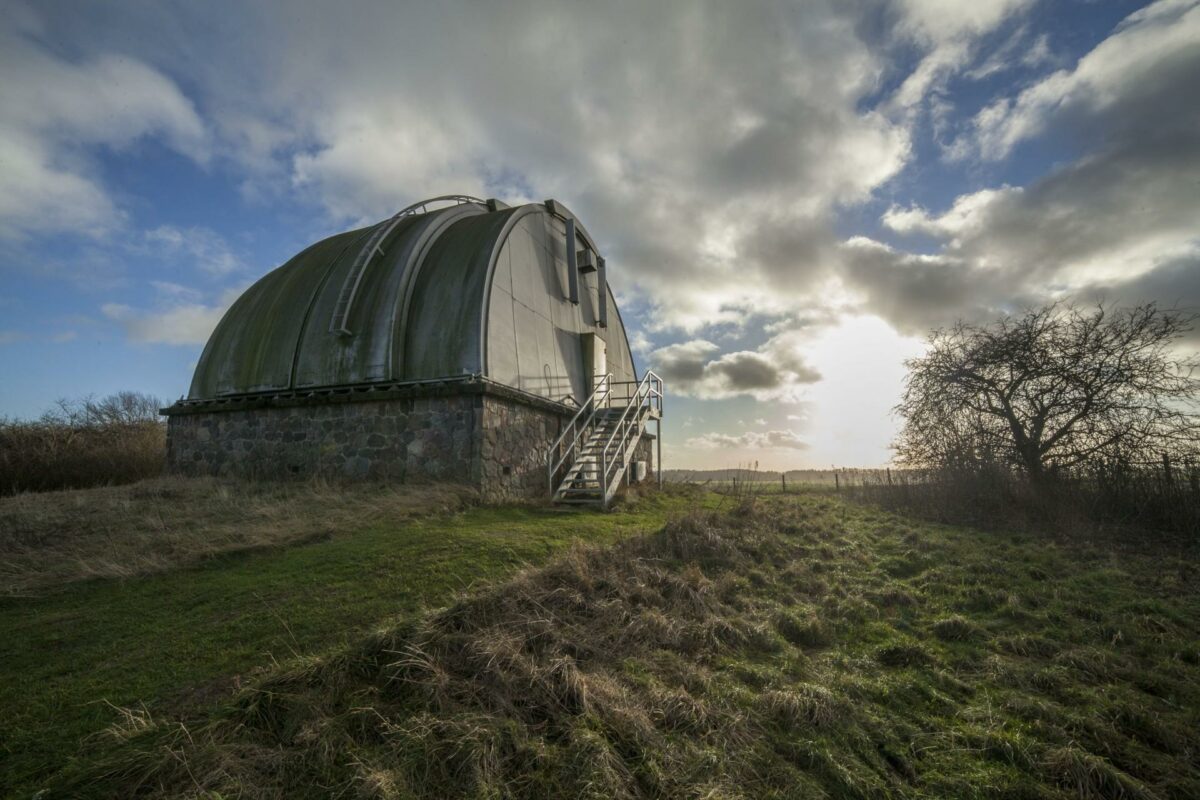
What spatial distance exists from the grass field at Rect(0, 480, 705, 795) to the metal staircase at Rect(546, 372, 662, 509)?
1.43 m

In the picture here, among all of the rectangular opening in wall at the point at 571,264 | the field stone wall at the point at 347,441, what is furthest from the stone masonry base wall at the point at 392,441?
the rectangular opening in wall at the point at 571,264

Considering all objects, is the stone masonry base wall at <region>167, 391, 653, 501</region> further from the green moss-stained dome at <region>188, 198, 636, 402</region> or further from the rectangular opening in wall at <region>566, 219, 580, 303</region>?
the rectangular opening in wall at <region>566, 219, 580, 303</region>

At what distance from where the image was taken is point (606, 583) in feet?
20.2

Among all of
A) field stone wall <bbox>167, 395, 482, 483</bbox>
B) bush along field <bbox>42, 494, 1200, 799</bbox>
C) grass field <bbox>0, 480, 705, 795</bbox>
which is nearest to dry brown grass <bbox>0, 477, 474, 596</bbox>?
grass field <bbox>0, 480, 705, 795</bbox>

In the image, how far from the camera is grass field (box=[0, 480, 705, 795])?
3910mm

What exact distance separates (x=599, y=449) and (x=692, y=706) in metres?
10.9

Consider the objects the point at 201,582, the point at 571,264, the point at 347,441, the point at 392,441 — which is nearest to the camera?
the point at 201,582

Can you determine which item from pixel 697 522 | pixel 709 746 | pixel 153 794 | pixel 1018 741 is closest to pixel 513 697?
pixel 709 746

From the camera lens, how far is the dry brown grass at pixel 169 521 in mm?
7145

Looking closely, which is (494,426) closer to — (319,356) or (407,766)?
(319,356)

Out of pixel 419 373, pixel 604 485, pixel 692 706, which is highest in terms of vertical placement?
pixel 419 373

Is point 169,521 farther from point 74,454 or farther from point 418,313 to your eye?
point 74,454

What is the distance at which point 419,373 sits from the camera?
13.2m

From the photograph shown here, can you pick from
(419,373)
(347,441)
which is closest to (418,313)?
(419,373)
